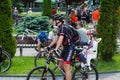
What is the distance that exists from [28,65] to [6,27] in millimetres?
1511

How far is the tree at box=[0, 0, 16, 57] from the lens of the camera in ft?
42.1

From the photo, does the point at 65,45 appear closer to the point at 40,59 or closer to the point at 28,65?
the point at 40,59

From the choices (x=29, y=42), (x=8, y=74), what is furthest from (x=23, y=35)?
(x=8, y=74)

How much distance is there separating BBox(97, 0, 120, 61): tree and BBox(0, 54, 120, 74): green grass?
16.6 inches

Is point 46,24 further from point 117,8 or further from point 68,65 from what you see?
point 68,65

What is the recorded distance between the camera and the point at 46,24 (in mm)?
23312

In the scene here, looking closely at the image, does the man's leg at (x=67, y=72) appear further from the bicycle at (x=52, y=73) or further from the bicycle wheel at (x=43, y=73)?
the bicycle wheel at (x=43, y=73)

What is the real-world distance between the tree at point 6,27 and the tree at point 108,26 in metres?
3.15

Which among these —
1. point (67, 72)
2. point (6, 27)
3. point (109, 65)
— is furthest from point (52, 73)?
point (109, 65)

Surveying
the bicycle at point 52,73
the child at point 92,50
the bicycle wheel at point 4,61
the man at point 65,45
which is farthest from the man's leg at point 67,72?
the bicycle wheel at point 4,61

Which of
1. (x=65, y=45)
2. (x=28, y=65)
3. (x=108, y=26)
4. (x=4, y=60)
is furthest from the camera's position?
(x=108, y=26)

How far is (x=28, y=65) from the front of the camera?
43.9 feet

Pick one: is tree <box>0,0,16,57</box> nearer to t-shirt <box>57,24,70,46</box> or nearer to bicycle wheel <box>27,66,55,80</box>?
bicycle wheel <box>27,66,55,80</box>

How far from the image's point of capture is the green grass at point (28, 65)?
40.9 feet
